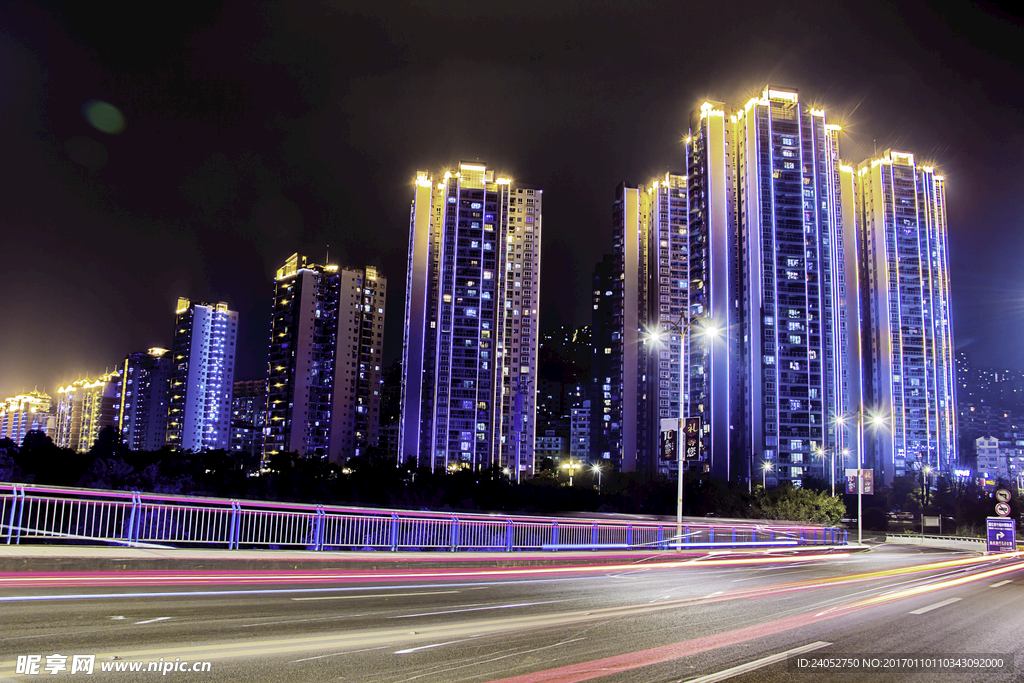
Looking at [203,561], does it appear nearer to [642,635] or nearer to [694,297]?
[642,635]

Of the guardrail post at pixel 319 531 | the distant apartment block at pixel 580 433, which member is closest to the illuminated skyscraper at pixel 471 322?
the distant apartment block at pixel 580 433

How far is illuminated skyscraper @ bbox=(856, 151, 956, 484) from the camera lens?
445 feet

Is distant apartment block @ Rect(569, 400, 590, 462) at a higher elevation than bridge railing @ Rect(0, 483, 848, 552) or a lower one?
higher

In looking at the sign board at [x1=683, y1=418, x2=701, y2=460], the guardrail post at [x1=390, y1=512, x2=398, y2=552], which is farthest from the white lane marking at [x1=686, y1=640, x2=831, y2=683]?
the sign board at [x1=683, y1=418, x2=701, y2=460]

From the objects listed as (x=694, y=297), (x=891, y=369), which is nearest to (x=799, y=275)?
(x=694, y=297)

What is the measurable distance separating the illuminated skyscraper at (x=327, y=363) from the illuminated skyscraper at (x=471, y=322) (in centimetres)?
3994

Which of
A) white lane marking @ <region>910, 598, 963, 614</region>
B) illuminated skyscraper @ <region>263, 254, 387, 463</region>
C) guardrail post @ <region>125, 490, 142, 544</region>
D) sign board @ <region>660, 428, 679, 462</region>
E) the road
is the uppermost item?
illuminated skyscraper @ <region>263, 254, 387, 463</region>

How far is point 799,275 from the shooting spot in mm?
115688

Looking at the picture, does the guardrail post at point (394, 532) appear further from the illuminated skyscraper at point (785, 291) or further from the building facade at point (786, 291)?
the illuminated skyscraper at point (785, 291)

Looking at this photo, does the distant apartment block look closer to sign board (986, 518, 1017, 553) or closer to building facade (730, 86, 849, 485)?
building facade (730, 86, 849, 485)

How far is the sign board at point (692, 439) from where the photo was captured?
92.6 ft

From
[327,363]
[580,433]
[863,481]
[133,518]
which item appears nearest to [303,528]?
[133,518]

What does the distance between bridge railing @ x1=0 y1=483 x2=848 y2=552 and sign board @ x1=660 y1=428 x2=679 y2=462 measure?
133 inches

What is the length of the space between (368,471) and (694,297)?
72.6 meters
